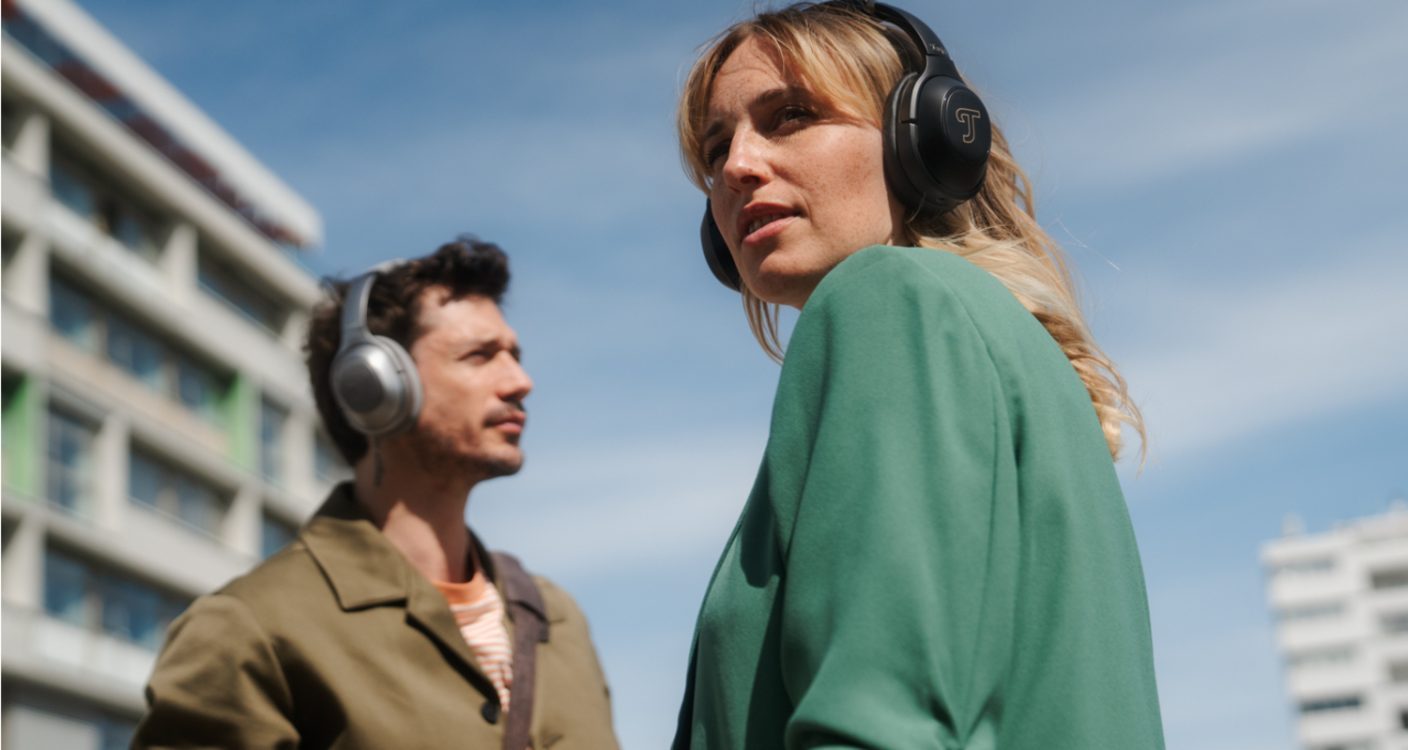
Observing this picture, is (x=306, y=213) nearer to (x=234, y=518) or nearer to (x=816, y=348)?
(x=234, y=518)

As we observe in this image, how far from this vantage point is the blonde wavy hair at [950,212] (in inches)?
81.0

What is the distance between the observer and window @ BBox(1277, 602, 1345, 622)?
104 meters

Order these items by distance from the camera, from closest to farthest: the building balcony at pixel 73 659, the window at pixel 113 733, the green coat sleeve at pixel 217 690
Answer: the green coat sleeve at pixel 217 690 < the building balcony at pixel 73 659 < the window at pixel 113 733

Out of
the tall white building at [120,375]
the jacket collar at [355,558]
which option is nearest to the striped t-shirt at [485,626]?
the jacket collar at [355,558]

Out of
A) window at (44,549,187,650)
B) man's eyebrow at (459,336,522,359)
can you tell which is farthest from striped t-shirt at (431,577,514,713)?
window at (44,549,187,650)

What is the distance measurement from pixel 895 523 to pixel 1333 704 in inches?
4302

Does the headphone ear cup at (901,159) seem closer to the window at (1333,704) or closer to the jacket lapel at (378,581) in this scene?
the jacket lapel at (378,581)

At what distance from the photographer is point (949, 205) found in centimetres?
219

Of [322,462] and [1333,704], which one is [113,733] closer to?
[322,462]

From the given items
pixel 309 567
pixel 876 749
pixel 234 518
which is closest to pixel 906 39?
pixel 876 749

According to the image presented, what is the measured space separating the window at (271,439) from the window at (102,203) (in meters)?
5.60

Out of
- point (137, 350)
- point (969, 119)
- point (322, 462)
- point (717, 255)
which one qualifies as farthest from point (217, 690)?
point (322, 462)

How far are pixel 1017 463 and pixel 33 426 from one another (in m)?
34.7

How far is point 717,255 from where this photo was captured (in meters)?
2.65
